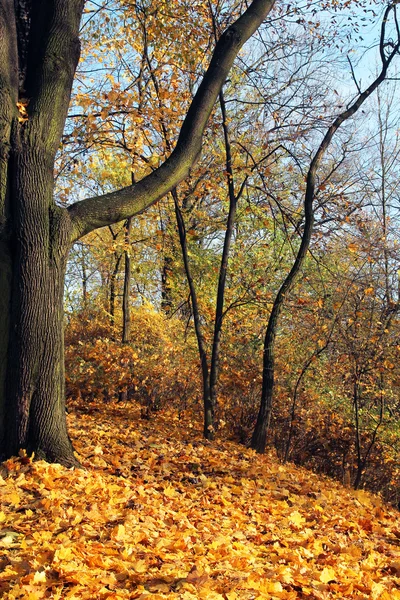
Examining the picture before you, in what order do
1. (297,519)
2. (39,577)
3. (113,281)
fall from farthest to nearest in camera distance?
(113,281) < (297,519) < (39,577)

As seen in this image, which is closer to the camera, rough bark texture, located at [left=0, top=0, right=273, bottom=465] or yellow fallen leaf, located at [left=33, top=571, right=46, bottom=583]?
yellow fallen leaf, located at [left=33, top=571, right=46, bottom=583]

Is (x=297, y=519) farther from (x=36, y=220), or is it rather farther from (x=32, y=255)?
(x=36, y=220)

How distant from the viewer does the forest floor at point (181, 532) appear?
289 centimetres

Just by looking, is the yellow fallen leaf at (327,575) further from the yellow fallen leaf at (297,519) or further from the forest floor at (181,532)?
→ the yellow fallen leaf at (297,519)

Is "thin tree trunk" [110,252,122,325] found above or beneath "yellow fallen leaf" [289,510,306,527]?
above

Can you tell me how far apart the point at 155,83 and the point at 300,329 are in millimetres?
4946

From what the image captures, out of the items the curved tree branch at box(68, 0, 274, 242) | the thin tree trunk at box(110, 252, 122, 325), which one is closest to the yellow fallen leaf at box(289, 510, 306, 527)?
the curved tree branch at box(68, 0, 274, 242)

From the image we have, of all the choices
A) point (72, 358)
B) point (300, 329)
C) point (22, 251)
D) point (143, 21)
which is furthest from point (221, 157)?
point (22, 251)

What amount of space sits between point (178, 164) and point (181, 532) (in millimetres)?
3682

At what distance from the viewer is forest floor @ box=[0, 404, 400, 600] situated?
2893 millimetres

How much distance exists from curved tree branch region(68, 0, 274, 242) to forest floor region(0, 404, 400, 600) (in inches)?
96.4

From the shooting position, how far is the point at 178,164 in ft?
18.8

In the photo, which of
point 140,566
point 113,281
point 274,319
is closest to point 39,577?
point 140,566

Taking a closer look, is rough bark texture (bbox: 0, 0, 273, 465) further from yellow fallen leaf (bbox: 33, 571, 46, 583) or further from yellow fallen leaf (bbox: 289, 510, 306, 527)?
yellow fallen leaf (bbox: 33, 571, 46, 583)
